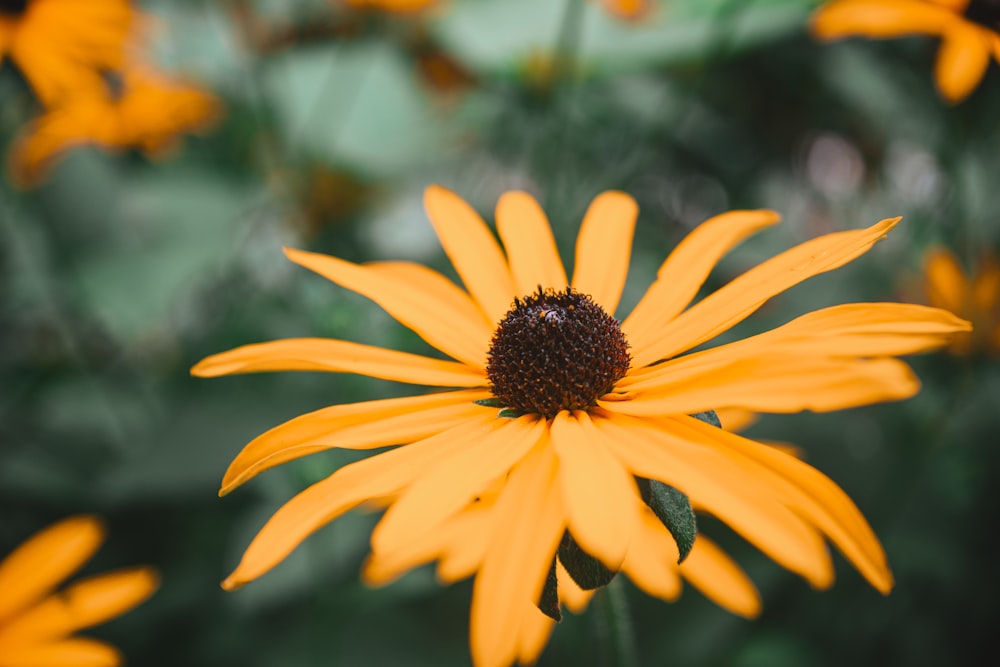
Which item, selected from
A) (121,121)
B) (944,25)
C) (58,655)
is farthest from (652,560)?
(121,121)

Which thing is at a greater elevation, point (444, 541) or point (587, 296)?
point (587, 296)

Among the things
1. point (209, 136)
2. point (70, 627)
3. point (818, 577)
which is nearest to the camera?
point (818, 577)

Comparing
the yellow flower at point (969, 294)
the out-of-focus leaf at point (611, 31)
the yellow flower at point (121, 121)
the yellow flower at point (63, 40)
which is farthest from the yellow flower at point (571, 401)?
the yellow flower at point (121, 121)

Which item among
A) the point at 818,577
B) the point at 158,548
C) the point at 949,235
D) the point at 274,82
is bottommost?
the point at 949,235

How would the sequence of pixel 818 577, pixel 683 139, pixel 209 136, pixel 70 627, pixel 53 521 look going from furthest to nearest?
1. pixel 209 136
2. pixel 683 139
3. pixel 53 521
4. pixel 70 627
5. pixel 818 577

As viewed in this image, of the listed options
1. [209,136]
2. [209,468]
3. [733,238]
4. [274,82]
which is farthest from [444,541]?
[209,136]

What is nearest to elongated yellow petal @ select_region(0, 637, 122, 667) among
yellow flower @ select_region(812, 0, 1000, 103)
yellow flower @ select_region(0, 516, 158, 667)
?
yellow flower @ select_region(0, 516, 158, 667)

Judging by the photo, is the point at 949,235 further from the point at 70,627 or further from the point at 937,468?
the point at 70,627

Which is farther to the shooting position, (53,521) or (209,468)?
(53,521)
